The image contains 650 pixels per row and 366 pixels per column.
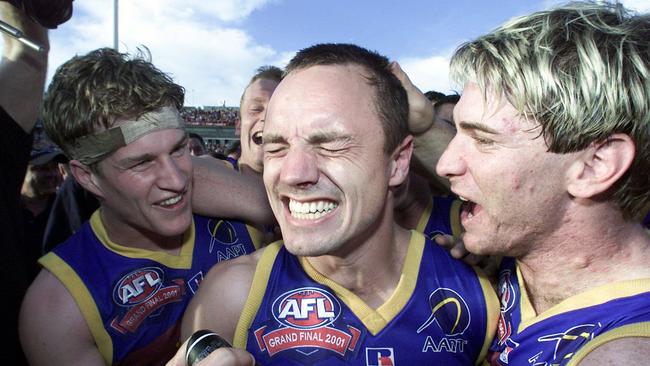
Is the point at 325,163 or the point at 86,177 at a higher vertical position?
the point at 86,177

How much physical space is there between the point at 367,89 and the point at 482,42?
487mm

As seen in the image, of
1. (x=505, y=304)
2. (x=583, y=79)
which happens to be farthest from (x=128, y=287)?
(x=583, y=79)

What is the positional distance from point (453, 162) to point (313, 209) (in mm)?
572

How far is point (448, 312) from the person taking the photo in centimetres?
203

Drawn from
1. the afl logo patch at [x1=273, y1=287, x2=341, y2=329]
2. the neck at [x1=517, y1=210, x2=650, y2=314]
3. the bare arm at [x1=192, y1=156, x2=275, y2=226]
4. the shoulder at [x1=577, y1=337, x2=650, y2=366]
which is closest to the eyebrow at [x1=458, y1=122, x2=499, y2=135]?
the neck at [x1=517, y1=210, x2=650, y2=314]

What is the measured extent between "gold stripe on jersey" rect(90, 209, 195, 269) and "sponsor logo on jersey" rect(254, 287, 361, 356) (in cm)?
80

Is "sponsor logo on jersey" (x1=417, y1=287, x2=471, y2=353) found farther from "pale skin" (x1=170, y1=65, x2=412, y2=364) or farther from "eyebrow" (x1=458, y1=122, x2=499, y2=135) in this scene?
"eyebrow" (x1=458, y1=122, x2=499, y2=135)

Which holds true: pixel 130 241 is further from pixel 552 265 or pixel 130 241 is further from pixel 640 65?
pixel 640 65

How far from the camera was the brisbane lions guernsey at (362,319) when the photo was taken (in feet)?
6.33

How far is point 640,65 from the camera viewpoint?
5.32 feet

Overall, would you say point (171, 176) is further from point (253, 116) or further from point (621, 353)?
point (621, 353)

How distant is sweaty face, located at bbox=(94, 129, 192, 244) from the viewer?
2.46 meters

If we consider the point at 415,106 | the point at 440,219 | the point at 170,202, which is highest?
the point at 415,106

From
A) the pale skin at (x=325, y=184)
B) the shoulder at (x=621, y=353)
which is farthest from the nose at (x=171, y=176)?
the shoulder at (x=621, y=353)
